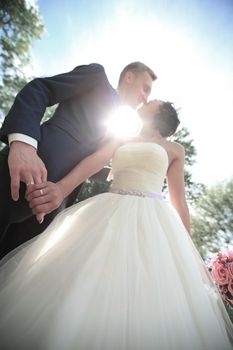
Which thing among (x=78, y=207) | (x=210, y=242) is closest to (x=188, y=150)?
(x=210, y=242)

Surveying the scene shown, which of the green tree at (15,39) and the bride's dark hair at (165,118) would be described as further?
the green tree at (15,39)

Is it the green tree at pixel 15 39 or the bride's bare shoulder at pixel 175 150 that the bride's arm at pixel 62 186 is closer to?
the bride's bare shoulder at pixel 175 150

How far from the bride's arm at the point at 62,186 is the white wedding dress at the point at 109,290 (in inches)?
13.9

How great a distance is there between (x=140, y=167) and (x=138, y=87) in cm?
81

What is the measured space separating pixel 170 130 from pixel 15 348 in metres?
2.83

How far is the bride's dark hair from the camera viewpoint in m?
3.33

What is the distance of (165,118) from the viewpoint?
3.33m

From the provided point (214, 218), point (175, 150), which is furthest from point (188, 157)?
point (175, 150)

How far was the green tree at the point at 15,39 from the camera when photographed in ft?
30.6

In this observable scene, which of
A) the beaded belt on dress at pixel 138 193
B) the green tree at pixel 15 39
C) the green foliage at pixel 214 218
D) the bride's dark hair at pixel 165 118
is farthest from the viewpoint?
the green foliage at pixel 214 218

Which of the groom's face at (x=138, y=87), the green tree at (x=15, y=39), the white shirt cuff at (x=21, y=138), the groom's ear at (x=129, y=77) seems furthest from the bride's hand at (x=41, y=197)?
the green tree at (x=15, y=39)

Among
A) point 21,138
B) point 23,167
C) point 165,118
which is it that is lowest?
point 23,167

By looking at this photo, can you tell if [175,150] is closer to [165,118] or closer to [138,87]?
[165,118]

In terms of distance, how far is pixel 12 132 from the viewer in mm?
1327
